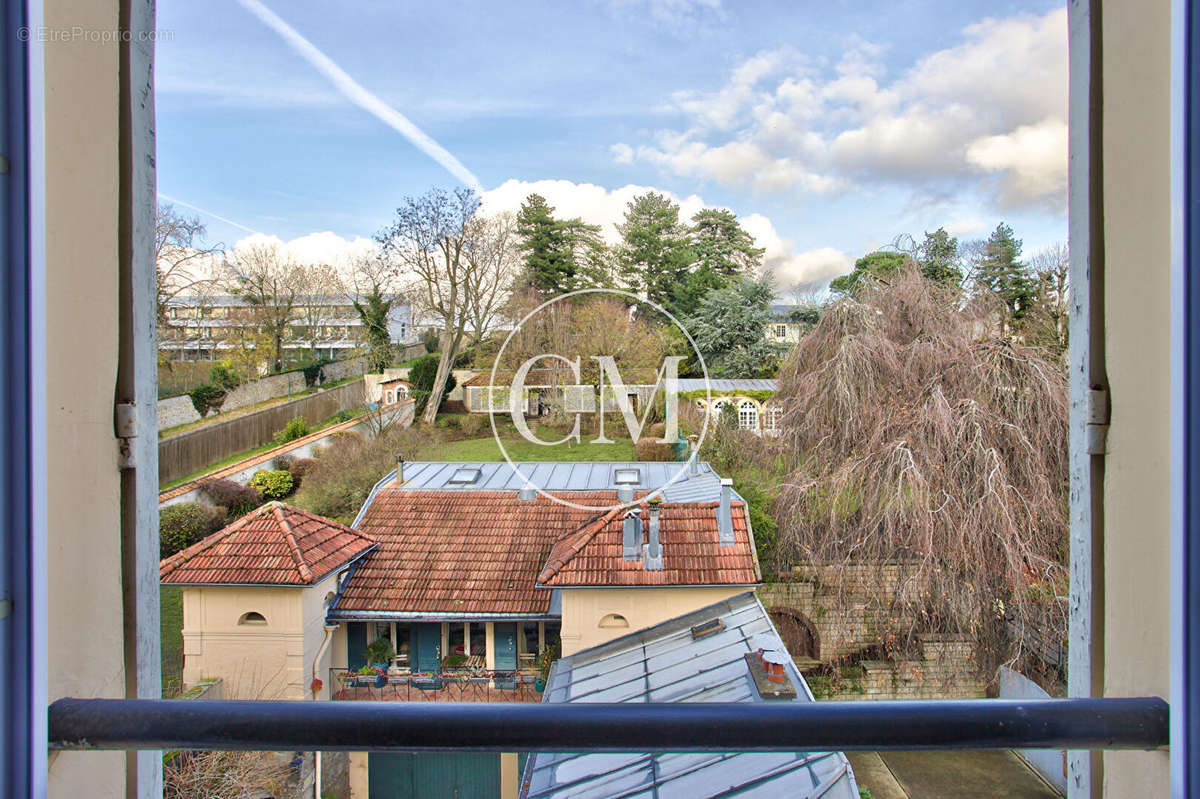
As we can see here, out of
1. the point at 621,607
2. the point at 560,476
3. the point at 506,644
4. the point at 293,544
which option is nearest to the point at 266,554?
the point at 293,544

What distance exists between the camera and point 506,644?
528 centimetres

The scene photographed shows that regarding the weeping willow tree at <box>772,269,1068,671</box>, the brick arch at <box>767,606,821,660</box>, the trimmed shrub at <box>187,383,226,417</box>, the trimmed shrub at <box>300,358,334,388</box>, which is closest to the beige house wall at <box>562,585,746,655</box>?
the weeping willow tree at <box>772,269,1068,671</box>

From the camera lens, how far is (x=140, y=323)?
1.70 ft

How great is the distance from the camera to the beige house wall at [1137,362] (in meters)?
0.43

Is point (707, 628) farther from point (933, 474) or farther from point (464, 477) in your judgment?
point (464, 477)

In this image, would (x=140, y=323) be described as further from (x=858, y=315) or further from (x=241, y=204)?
(x=241, y=204)

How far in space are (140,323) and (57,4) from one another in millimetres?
234

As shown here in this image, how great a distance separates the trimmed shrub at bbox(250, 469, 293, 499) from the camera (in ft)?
25.0

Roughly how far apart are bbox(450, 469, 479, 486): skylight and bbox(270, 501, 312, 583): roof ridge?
2090 millimetres

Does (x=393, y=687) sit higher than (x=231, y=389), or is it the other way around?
(x=231, y=389)

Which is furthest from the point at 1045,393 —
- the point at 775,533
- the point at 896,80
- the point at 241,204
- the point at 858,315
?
the point at 241,204

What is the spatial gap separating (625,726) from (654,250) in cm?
1185

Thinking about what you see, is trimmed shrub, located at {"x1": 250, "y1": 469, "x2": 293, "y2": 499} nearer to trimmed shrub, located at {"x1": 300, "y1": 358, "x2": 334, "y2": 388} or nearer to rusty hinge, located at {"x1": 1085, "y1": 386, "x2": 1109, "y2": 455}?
trimmed shrub, located at {"x1": 300, "y1": 358, "x2": 334, "y2": 388}

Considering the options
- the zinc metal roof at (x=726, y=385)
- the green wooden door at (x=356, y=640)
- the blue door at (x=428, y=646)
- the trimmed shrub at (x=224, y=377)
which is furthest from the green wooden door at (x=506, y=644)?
the trimmed shrub at (x=224, y=377)
